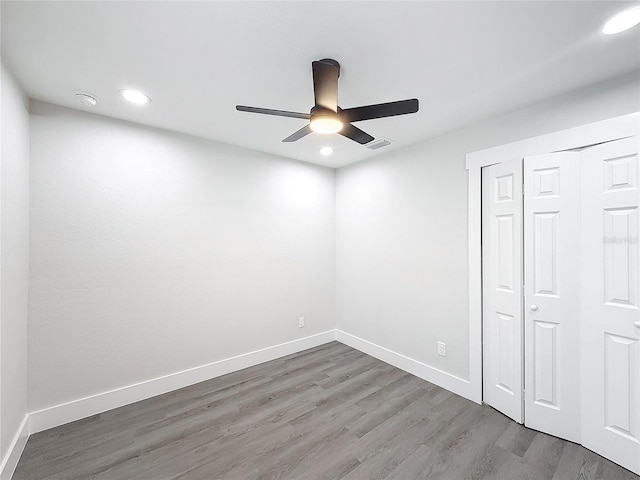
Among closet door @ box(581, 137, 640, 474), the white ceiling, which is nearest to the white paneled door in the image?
closet door @ box(581, 137, 640, 474)

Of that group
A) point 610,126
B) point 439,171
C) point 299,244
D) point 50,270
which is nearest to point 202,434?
point 50,270

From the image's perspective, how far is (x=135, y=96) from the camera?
6.92 feet

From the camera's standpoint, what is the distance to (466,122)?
2576 mm

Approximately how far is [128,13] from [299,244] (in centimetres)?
277

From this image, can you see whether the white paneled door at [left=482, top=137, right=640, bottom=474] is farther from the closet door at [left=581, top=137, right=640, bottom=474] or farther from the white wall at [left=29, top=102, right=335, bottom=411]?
the white wall at [left=29, top=102, right=335, bottom=411]

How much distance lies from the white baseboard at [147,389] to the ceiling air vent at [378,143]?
2.67 m

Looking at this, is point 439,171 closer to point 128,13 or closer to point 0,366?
point 128,13

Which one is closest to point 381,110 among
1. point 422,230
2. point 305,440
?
point 422,230

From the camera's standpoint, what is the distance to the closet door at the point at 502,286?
2.27 m

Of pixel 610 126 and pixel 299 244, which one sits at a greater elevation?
pixel 610 126

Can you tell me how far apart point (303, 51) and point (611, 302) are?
2623 millimetres

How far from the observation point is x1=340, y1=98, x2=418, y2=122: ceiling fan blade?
5.05 feet

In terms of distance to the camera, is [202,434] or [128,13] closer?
[128,13]

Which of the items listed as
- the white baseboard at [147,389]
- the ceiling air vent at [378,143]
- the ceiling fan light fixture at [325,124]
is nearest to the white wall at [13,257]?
the white baseboard at [147,389]
